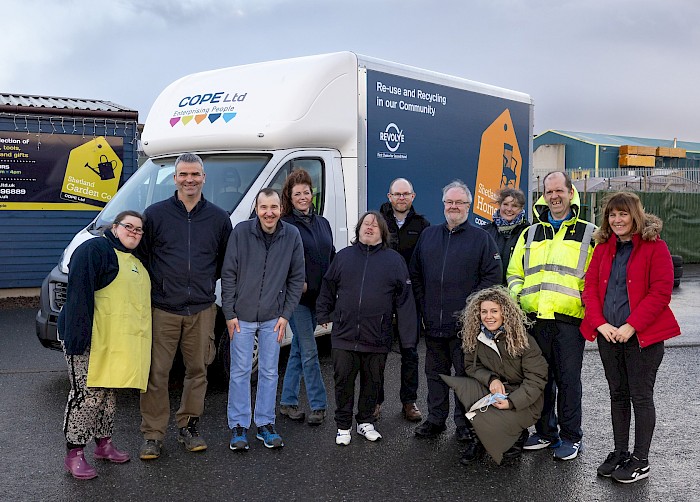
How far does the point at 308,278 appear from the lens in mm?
5848

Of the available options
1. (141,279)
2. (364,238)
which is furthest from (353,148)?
(141,279)

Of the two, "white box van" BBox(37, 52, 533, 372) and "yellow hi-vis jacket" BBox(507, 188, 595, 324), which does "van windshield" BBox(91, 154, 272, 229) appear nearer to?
"white box van" BBox(37, 52, 533, 372)

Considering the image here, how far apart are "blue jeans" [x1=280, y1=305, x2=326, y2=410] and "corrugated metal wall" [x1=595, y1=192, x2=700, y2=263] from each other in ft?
50.3

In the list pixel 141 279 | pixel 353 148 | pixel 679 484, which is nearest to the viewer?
pixel 679 484

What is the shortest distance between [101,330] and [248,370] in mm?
1064

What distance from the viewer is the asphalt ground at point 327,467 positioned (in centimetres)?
446

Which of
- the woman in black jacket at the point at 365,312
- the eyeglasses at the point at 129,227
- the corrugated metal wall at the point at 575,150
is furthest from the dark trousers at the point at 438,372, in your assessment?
the corrugated metal wall at the point at 575,150

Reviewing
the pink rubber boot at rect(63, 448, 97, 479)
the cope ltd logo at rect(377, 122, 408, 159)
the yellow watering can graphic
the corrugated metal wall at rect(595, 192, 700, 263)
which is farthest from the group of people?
the corrugated metal wall at rect(595, 192, 700, 263)

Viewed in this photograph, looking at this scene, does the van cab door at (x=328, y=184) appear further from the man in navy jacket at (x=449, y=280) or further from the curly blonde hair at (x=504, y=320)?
the curly blonde hair at (x=504, y=320)

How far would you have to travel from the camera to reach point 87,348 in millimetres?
4676

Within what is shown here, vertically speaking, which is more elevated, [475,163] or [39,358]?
[475,163]

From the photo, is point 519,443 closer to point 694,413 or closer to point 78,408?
point 694,413

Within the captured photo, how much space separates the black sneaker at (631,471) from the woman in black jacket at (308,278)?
2.20 metres

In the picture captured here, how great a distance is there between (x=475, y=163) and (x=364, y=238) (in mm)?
4271
